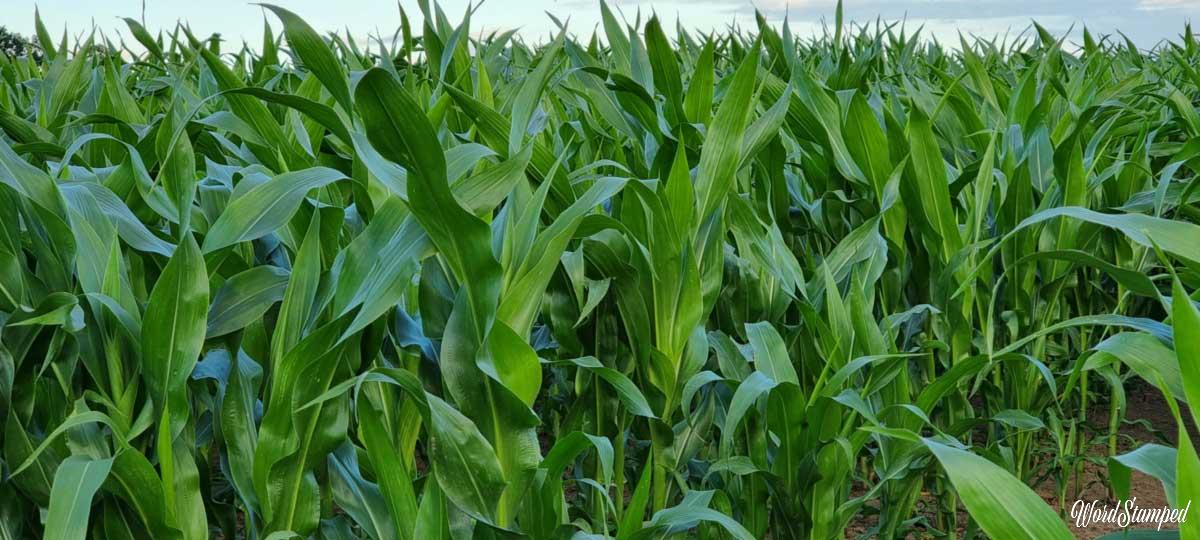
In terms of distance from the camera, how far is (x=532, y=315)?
1.01 m

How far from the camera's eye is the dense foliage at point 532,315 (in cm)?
94

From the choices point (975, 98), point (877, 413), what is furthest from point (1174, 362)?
point (975, 98)

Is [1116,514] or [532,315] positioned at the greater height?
[532,315]

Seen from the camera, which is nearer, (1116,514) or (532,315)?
(532,315)

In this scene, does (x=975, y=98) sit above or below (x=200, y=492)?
above

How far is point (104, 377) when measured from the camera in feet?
3.42

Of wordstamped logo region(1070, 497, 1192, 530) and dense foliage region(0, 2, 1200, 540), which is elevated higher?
dense foliage region(0, 2, 1200, 540)

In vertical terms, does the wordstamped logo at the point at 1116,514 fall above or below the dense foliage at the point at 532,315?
below

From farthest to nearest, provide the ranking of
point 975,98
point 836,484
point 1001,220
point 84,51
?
1. point 975,98
2. point 84,51
3. point 1001,220
4. point 836,484

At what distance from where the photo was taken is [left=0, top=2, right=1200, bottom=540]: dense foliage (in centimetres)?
94

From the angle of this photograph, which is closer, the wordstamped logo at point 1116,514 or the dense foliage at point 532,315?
the dense foliage at point 532,315

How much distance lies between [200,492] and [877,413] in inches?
28.0

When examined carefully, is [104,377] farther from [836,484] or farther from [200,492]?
[836,484]

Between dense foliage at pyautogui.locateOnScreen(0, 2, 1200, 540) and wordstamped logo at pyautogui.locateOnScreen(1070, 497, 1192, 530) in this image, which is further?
wordstamped logo at pyautogui.locateOnScreen(1070, 497, 1192, 530)
